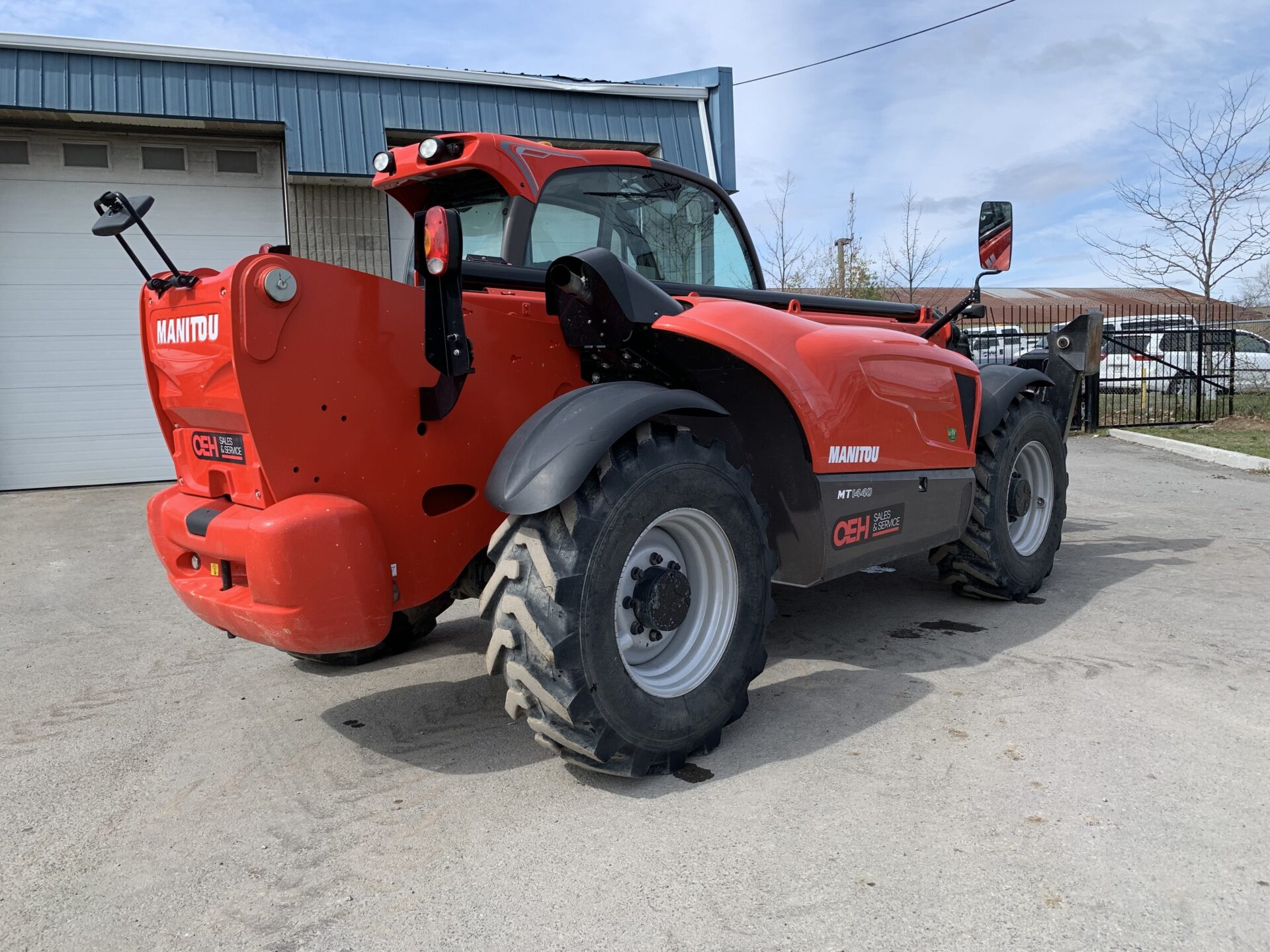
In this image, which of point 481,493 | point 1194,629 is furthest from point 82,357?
point 1194,629

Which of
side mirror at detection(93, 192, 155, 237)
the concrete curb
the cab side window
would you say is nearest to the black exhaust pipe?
the cab side window

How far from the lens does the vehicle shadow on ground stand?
3.34 m

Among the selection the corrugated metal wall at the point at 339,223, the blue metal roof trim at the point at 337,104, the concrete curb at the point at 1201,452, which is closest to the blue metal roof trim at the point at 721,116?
the blue metal roof trim at the point at 337,104

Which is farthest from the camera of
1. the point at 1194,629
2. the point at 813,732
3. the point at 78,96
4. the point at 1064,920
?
the point at 78,96

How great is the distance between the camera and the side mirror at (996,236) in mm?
4461

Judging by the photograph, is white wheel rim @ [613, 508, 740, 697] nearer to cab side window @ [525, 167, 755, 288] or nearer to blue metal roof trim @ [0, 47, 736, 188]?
cab side window @ [525, 167, 755, 288]

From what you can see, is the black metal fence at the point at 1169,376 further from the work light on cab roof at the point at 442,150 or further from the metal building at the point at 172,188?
the work light on cab roof at the point at 442,150

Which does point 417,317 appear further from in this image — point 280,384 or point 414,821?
point 414,821

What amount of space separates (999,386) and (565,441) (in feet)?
10.2

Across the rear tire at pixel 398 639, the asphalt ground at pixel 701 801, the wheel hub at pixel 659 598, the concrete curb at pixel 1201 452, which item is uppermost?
the wheel hub at pixel 659 598

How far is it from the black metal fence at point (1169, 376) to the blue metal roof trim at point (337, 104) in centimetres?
635

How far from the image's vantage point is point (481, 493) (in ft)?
11.3

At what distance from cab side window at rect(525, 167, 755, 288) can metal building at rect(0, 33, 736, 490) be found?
22.6 feet

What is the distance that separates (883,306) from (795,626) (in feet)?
6.21
